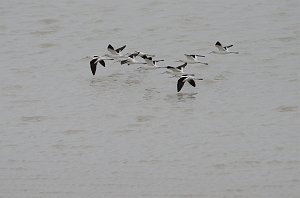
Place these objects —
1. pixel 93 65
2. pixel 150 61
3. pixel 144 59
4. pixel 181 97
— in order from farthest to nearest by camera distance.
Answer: pixel 144 59
pixel 93 65
pixel 150 61
pixel 181 97

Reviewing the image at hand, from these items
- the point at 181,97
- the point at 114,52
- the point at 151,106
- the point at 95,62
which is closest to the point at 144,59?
the point at 114,52

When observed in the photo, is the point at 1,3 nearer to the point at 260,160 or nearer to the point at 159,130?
the point at 159,130

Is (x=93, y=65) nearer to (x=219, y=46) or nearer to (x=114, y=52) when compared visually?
(x=114, y=52)

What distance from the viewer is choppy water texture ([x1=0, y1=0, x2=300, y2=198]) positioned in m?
14.9

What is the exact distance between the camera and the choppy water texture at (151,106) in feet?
48.8

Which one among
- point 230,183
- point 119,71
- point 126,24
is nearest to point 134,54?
point 119,71

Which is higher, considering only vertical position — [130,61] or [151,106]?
[130,61]

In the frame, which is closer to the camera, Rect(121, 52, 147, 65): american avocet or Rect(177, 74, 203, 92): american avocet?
Rect(177, 74, 203, 92): american avocet

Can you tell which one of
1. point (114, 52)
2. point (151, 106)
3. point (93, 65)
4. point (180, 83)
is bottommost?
point (151, 106)

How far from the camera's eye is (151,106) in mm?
19203

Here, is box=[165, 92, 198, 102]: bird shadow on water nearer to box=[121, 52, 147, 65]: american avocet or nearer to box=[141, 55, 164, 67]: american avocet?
box=[141, 55, 164, 67]: american avocet

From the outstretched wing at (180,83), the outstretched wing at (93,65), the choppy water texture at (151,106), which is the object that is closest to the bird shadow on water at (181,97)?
the choppy water texture at (151,106)

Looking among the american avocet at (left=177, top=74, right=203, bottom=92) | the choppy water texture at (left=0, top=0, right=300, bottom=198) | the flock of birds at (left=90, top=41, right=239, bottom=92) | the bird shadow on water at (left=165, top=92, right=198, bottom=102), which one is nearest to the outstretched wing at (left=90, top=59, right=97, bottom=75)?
the flock of birds at (left=90, top=41, right=239, bottom=92)

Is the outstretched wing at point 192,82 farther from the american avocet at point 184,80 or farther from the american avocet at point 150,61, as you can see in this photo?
the american avocet at point 150,61
